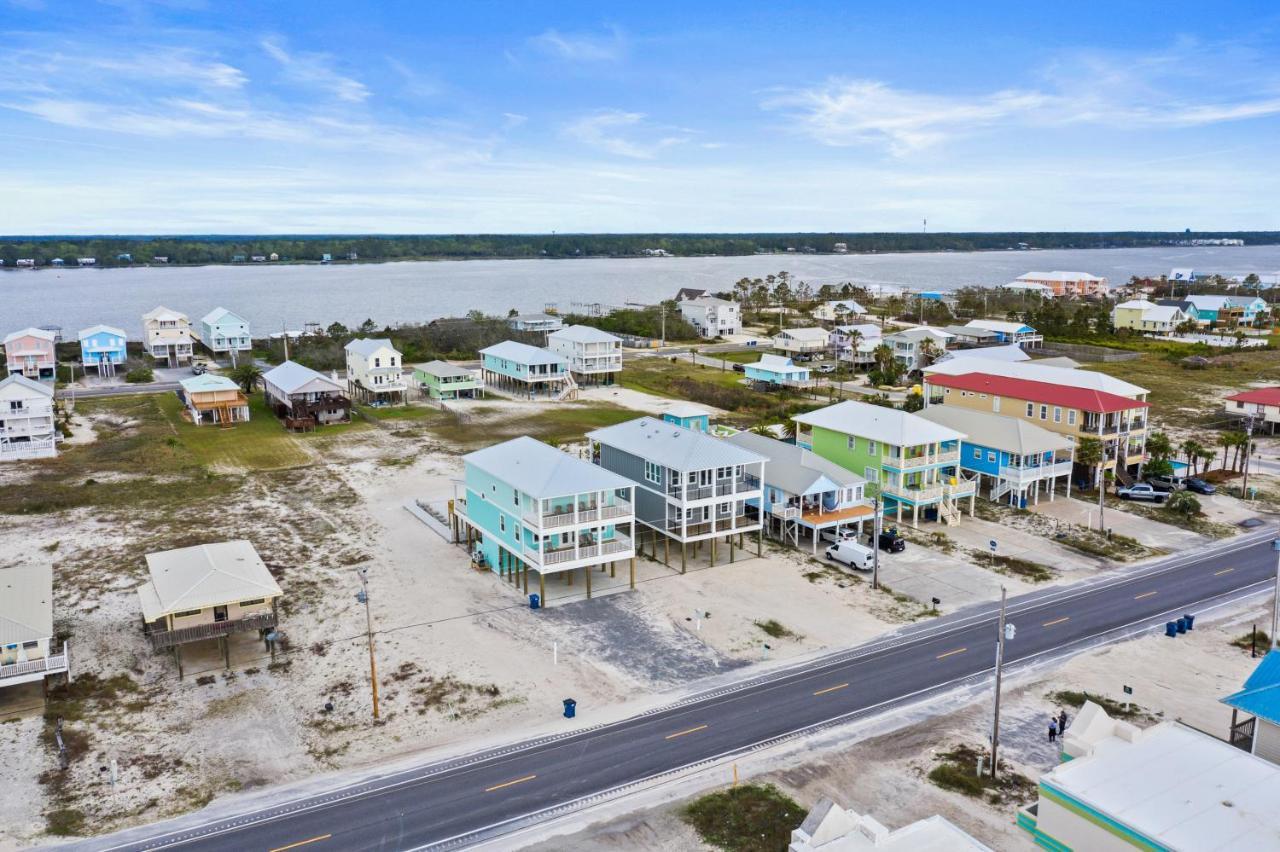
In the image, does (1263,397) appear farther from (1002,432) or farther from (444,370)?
(444,370)

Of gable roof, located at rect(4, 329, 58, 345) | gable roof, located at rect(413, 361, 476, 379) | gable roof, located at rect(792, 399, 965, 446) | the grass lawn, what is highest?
gable roof, located at rect(4, 329, 58, 345)

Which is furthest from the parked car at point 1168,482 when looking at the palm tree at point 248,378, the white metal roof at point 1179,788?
the palm tree at point 248,378

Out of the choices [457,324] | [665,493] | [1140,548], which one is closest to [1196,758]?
[665,493]

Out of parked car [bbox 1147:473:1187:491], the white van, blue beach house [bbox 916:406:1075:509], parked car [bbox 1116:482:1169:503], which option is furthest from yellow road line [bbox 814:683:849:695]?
parked car [bbox 1147:473:1187:491]

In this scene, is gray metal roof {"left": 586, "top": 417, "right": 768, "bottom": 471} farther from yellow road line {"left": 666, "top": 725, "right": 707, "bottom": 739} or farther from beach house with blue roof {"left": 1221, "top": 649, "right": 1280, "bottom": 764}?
beach house with blue roof {"left": 1221, "top": 649, "right": 1280, "bottom": 764}

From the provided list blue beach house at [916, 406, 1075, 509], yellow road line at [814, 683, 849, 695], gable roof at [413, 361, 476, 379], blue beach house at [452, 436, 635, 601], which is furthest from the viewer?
gable roof at [413, 361, 476, 379]

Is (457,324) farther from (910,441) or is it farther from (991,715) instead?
(991,715)
